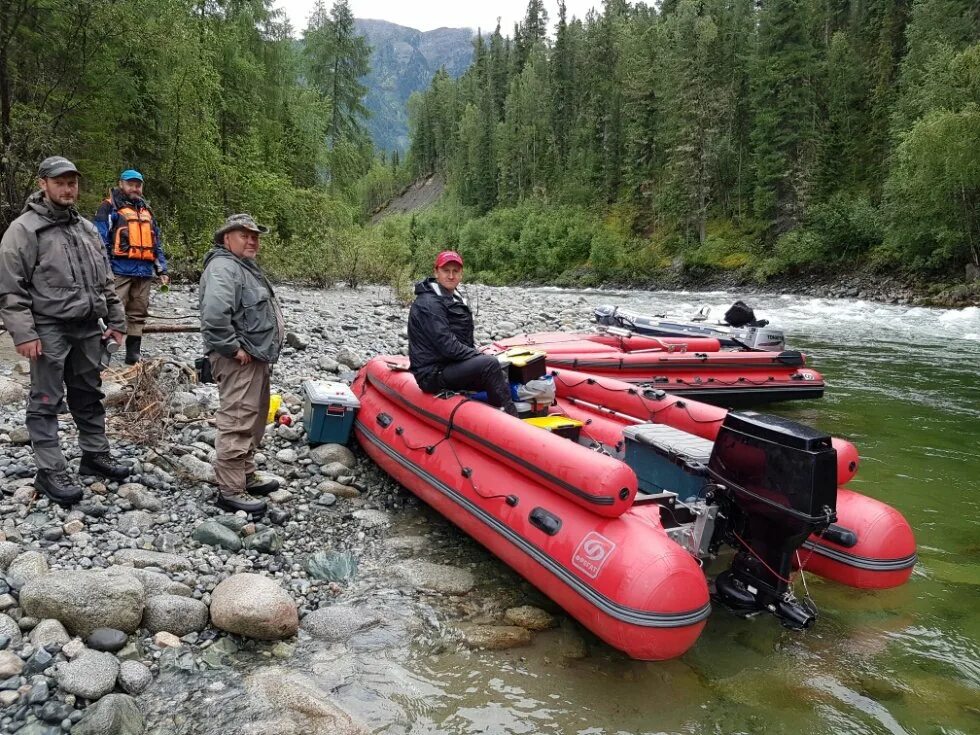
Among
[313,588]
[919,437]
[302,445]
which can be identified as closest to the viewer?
[313,588]

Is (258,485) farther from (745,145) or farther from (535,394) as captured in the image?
(745,145)

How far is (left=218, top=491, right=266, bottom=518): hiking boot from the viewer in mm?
4363

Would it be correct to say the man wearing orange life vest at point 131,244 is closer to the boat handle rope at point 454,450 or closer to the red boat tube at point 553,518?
the red boat tube at point 553,518

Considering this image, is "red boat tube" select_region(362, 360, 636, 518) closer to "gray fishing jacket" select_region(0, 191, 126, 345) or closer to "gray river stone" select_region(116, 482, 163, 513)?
"gray river stone" select_region(116, 482, 163, 513)

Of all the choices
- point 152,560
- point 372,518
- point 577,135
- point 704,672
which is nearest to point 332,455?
point 372,518

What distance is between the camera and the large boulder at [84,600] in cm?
288

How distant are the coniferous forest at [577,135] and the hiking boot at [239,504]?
5.81 metres

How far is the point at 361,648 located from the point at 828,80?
131ft

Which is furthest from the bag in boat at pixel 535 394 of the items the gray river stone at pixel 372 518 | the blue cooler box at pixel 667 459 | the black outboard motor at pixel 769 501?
the black outboard motor at pixel 769 501

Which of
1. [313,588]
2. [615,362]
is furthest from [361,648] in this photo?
[615,362]

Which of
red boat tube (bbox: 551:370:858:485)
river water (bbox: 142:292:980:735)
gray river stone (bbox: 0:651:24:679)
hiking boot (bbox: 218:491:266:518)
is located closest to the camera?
gray river stone (bbox: 0:651:24:679)

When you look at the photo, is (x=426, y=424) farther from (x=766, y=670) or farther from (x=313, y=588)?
(x=766, y=670)

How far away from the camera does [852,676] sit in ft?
11.1

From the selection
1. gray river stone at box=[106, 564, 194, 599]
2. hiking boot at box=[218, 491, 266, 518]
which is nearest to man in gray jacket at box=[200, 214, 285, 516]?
hiking boot at box=[218, 491, 266, 518]
